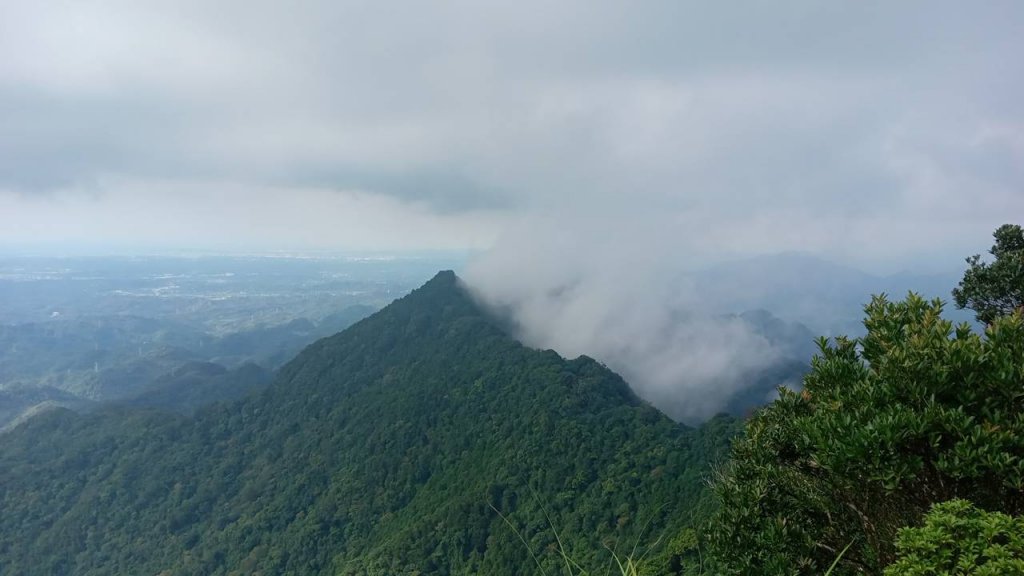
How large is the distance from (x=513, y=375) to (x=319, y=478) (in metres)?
24.3

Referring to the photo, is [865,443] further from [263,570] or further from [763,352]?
[763,352]

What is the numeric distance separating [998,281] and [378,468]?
56226 mm

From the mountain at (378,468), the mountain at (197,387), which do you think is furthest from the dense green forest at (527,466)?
the mountain at (197,387)

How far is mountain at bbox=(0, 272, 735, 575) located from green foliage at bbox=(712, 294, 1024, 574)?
2385cm

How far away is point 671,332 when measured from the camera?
119 m

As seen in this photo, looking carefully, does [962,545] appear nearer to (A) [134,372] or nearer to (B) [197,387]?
(B) [197,387]

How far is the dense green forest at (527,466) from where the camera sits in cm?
574

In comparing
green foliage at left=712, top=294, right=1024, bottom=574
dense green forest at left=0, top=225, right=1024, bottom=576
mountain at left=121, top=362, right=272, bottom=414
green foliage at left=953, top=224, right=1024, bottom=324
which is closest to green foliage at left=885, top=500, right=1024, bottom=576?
dense green forest at left=0, top=225, right=1024, bottom=576

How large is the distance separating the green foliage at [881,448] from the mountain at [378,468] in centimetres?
2385

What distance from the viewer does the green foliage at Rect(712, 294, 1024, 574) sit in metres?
5.58

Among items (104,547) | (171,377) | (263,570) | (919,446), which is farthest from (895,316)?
(171,377)

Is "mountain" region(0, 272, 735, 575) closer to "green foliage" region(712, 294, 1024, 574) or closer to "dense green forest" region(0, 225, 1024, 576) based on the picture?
"dense green forest" region(0, 225, 1024, 576)

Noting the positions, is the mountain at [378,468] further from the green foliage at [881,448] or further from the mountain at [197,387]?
the green foliage at [881,448]

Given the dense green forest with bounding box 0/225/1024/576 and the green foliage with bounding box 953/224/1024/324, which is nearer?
the dense green forest with bounding box 0/225/1024/576
